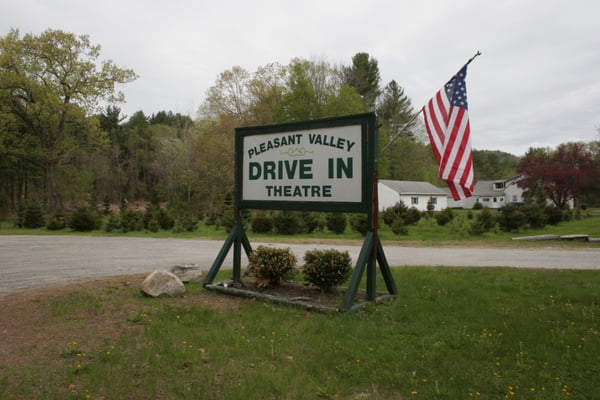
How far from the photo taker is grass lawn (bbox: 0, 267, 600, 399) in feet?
11.2

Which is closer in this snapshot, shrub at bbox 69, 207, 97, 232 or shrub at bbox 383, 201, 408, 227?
shrub at bbox 69, 207, 97, 232

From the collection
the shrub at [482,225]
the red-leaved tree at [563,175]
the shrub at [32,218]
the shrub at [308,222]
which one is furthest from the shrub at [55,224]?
the red-leaved tree at [563,175]

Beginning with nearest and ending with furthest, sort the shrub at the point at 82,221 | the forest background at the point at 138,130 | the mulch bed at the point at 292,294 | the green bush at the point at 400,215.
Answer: the mulch bed at the point at 292,294 < the shrub at the point at 82,221 < the green bush at the point at 400,215 < the forest background at the point at 138,130

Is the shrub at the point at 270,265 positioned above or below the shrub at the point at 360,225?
below

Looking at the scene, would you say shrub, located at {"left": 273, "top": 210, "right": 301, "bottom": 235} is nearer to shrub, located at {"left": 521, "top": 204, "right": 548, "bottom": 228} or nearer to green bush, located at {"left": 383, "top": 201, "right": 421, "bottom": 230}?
green bush, located at {"left": 383, "top": 201, "right": 421, "bottom": 230}

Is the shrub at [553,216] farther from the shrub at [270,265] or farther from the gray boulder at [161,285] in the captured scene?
the gray boulder at [161,285]

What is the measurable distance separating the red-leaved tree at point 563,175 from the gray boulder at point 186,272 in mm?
37533

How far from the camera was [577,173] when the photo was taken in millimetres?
39000

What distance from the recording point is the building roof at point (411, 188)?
49.1 metres

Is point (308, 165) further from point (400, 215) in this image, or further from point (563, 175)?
point (563, 175)

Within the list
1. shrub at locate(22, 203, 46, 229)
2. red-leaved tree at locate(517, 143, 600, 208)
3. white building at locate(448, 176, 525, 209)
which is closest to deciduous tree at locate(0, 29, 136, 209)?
shrub at locate(22, 203, 46, 229)

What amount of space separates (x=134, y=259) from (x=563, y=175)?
133 ft

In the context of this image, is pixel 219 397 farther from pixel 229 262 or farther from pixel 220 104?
pixel 220 104

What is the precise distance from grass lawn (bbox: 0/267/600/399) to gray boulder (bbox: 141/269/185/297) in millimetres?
193
